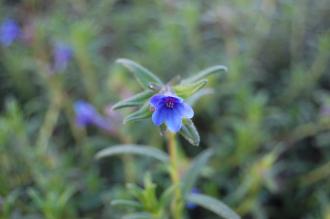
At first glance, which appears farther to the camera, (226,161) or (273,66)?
(273,66)

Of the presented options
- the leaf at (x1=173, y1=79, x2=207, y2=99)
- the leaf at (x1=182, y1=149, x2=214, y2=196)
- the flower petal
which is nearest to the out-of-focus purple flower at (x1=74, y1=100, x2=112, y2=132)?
the leaf at (x1=182, y1=149, x2=214, y2=196)

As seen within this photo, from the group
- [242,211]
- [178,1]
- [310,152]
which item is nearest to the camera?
[242,211]

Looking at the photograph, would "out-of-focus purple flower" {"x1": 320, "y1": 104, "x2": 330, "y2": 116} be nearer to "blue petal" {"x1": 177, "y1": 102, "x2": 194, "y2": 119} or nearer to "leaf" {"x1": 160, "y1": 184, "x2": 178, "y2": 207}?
"leaf" {"x1": 160, "y1": 184, "x2": 178, "y2": 207}

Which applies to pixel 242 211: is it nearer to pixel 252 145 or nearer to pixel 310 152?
pixel 252 145

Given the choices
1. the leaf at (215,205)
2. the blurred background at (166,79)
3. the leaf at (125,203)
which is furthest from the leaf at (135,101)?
the blurred background at (166,79)

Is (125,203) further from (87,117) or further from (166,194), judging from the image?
(87,117)

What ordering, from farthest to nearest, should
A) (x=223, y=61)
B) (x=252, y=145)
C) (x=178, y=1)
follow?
1. (x=178, y=1)
2. (x=223, y=61)
3. (x=252, y=145)

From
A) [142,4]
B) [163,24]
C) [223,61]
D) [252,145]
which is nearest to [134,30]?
[142,4]
